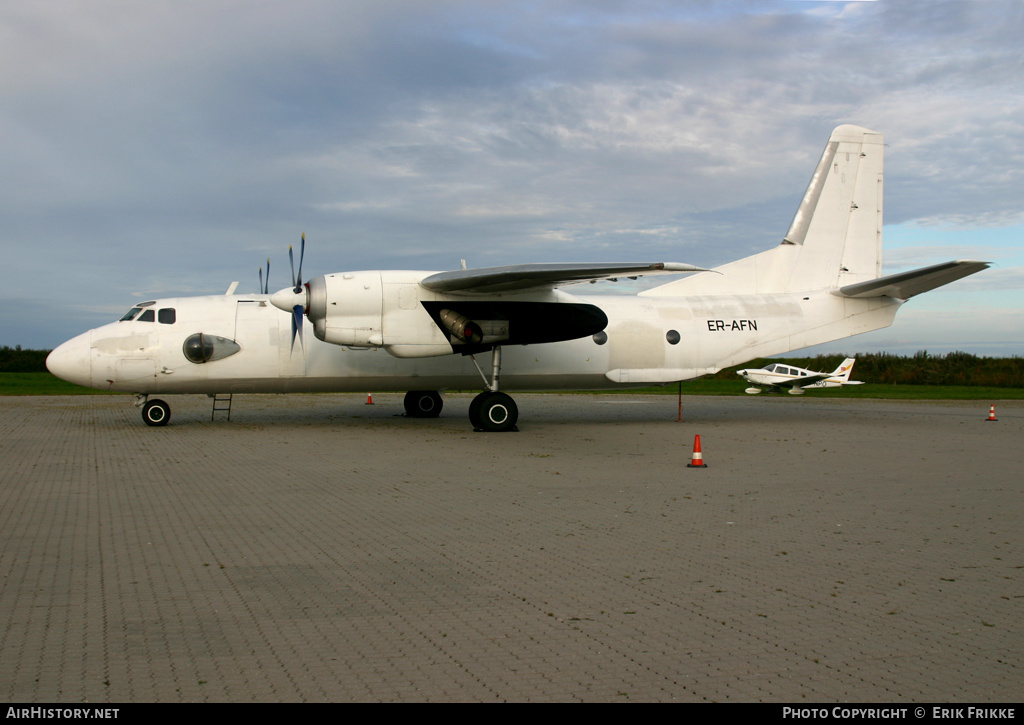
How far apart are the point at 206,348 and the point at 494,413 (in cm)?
673

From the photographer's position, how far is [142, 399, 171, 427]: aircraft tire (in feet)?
56.5

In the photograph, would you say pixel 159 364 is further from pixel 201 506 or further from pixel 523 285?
pixel 201 506

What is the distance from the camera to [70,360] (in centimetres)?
1623

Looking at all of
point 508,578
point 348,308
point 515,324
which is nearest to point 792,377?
point 515,324

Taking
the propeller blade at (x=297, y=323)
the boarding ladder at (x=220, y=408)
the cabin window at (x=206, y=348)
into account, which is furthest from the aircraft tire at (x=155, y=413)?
the propeller blade at (x=297, y=323)

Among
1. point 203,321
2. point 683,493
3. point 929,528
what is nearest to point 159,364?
point 203,321

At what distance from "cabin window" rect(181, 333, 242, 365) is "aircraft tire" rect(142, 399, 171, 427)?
1647 mm

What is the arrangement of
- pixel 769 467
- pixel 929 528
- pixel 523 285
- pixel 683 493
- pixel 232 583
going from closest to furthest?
pixel 232 583
pixel 929 528
pixel 683 493
pixel 769 467
pixel 523 285

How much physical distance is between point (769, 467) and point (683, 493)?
292 cm

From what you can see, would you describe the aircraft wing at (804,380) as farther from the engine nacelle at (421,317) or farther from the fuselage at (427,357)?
the engine nacelle at (421,317)

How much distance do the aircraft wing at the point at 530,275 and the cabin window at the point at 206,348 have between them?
500 cm

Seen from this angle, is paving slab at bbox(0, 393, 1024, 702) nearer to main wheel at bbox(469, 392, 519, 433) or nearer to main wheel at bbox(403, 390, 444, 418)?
main wheel at bbox(469, 392, 519, 433)

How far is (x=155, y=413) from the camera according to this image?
1733 cm

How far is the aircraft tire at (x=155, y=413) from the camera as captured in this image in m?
17.2
